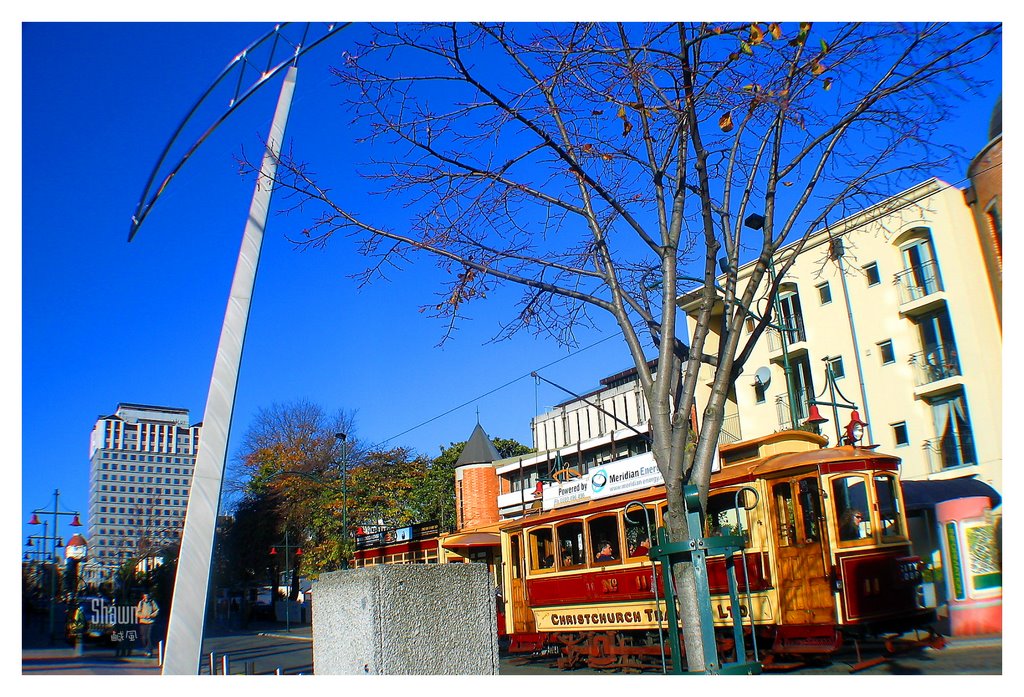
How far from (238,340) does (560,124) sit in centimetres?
420

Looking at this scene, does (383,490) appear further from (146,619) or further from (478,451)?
(146,619)

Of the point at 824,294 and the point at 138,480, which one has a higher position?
the point at 824,294

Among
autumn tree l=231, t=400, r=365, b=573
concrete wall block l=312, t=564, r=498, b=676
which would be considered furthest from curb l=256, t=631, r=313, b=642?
concrete wall block l=312, t=564, r=498, b=676

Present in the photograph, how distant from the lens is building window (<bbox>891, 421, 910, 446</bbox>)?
19263 mm

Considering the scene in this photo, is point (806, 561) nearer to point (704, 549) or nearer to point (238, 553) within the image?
point (704, 549)

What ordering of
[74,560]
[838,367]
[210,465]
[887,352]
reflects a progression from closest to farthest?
[210,465] → [74,560] → [887,352] → [838,367]

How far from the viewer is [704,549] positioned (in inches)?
164

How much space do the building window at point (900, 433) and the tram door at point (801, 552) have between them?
33.5ft

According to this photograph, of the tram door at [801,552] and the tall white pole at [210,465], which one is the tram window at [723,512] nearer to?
the tram door at [801,552]

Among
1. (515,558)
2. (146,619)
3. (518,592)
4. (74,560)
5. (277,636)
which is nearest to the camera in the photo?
(146,619)

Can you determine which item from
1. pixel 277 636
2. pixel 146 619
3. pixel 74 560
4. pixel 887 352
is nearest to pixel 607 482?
pixel 146 619

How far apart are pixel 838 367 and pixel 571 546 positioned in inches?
433

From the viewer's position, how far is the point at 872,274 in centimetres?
2012

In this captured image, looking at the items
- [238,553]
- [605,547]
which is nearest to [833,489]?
[605,547]
